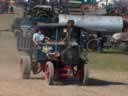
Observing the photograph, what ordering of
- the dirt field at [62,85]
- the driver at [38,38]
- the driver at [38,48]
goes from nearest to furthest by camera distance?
1. the dirt field at [62,85]
2. the driver at [38,48]
3. the driver at [38,38]

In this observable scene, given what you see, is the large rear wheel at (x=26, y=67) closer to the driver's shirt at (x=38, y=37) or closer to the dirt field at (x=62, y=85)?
the dirt field at (x=62, y=85)

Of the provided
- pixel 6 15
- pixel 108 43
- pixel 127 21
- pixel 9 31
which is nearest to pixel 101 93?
pixel 108 43

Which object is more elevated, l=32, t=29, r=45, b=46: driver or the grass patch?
l=32, t=29, r=45, b=46: driver

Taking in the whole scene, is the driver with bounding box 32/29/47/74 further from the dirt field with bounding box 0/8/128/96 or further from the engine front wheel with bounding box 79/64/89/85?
the engine front wheel with bounding box 79/64/89/85

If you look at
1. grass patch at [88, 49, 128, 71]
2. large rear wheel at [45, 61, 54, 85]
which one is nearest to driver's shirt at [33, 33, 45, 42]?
large rear wheel at [45, 61, 54, 85]

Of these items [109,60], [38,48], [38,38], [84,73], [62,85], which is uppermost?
[38,38]

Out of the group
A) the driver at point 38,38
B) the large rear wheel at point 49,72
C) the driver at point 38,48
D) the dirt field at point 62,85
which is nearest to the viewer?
the dirt field at point 62,85

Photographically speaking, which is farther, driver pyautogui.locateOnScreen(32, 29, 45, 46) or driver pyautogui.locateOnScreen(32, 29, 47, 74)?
driver pyautogui.locateOnScreen(32, 29, 45, 46)

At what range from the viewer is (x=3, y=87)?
1469 centimetres

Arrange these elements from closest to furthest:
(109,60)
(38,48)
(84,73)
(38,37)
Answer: (84,73) → (38,48) → (38,37) → (109,60)

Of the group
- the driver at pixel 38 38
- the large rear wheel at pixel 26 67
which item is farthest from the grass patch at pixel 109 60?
the driver at pixel 38 38

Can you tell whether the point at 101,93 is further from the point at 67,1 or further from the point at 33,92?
the point at 67,1

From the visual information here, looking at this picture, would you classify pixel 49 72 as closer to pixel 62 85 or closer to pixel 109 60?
pixel 62 85

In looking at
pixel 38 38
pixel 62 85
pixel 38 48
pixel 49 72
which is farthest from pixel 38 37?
pixel 62 85
